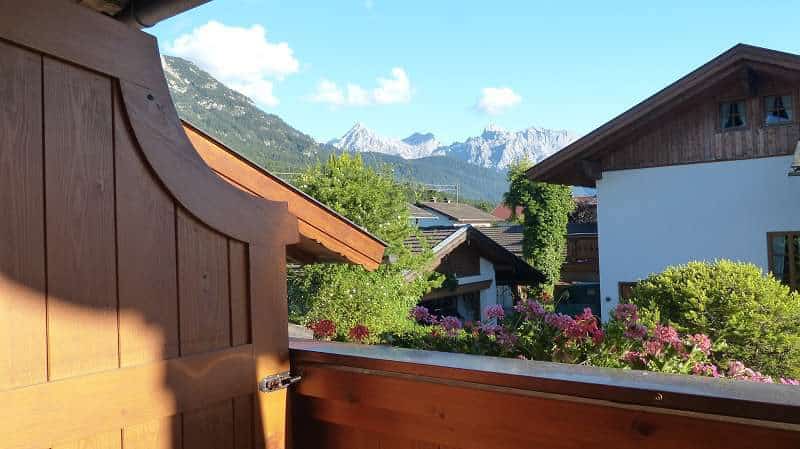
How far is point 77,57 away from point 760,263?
445 inches

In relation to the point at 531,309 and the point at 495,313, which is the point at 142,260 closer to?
the point at 531,309

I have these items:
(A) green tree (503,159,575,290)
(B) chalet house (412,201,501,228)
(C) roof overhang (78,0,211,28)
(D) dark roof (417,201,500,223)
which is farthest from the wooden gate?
(D) dark roof (417,201,500,223)

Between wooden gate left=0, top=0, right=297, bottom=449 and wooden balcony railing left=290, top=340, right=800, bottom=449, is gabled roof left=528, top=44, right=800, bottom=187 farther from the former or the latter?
wooden gate left=0, top=0, right=297, bottom=449

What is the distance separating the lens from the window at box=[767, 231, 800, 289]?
9938 mm

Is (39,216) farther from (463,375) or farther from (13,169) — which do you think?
(463,375)

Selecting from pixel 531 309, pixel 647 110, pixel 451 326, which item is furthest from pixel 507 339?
pixel 647 110

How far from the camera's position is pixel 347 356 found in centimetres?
150

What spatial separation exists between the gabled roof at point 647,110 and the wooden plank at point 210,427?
10.3 meters

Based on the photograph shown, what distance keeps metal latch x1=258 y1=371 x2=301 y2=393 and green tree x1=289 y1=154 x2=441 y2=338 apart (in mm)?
6128

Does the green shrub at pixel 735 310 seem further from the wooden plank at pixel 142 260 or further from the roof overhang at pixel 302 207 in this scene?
the wooden plank at pixel 142 260

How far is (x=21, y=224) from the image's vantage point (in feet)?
3.47

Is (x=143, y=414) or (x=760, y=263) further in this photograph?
(x=760, y=263)

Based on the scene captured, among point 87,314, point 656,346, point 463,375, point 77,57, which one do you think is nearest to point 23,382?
point 87,314

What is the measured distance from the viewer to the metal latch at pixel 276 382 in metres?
1.53
